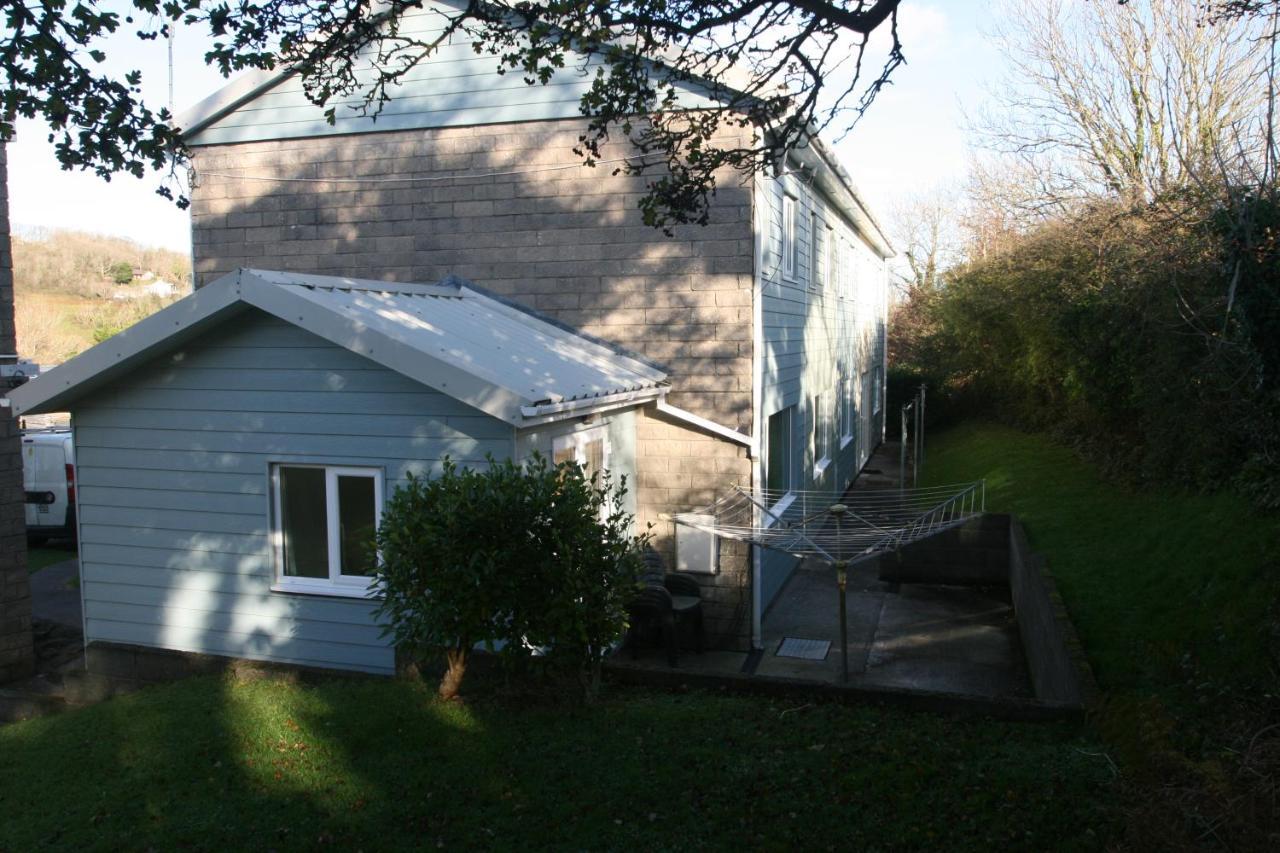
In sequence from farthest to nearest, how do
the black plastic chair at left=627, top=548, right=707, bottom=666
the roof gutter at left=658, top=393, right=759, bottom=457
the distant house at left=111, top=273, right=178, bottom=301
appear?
1. the distant house at left=111, top=273, right=178, bottom=301
2. the roof gutter at left=658, top=393, right=759, bottom=457
3. the black plastic chair at left=627, top=548, right=707, bottom=666

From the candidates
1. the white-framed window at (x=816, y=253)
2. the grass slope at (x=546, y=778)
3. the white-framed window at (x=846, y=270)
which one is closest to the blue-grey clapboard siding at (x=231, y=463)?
the grass slope at (x=546, y=778)

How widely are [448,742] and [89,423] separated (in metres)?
5.02

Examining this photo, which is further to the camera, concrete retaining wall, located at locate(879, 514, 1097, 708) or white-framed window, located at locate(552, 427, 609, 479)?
white-framed window, located at locate(552, 427, 609, 479)

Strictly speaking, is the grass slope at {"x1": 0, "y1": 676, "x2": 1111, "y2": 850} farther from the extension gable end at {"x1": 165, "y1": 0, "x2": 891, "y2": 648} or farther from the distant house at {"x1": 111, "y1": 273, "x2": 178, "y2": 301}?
the distant house at {"x1": 111, "y1": 273, "x2": 178, "y2": 301}

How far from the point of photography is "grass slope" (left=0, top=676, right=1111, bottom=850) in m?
5.10

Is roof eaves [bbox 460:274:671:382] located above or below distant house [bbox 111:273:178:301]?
below

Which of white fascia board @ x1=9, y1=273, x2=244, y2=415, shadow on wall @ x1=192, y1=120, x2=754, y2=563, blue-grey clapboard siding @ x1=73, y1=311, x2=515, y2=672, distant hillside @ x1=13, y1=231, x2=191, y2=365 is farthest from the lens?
distant hillside @ x1=13, y1=231, x2=191, y2=365

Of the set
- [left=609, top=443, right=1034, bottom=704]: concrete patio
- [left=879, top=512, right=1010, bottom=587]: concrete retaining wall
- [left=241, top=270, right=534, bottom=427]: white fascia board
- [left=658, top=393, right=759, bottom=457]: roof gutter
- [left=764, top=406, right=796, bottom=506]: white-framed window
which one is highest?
[left=241, top=270, right=534, bottom=427]: white fascia board

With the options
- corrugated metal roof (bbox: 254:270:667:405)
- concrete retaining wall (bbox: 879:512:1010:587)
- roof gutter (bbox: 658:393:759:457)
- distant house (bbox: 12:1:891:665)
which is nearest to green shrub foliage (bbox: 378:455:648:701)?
corrugated metal roof (bbox: 254:270:667:405)

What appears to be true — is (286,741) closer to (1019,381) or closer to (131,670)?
(131,670)

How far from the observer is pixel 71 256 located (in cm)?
5509

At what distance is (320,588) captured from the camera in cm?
845

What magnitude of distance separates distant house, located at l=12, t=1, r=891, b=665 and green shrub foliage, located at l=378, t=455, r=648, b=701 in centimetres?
243

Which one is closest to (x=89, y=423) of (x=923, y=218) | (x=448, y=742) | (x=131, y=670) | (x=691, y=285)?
(x=131, y=670)
